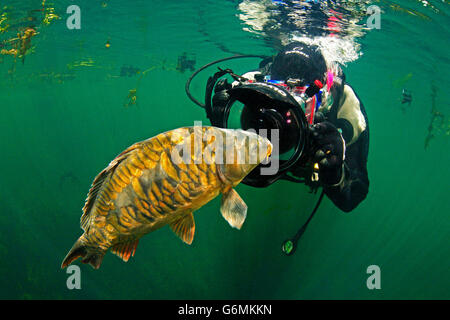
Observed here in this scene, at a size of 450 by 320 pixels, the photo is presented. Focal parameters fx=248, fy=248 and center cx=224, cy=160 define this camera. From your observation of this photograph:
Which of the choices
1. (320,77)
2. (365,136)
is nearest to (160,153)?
(320,77)

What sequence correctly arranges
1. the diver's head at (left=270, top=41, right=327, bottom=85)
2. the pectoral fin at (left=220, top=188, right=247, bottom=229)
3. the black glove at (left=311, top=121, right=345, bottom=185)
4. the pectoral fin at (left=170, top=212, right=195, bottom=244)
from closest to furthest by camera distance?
the pectoral fin at (left=220, top=188, right=247, bottom=229), the pectoral fin at (left=170, top=212, right=195, bottom=244), the black glove at (left=311, top=121, right=345, bottom=185), the diver's head at (left=270, top=41, right=327, bottom=85)

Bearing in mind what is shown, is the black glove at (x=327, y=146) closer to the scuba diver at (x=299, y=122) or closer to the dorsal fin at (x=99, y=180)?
→ the scuba diver at (x=299, y=122)

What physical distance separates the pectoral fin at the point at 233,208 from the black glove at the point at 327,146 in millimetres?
1204

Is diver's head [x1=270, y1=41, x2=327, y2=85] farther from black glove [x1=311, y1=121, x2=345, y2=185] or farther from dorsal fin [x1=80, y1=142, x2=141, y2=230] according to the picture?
dorsal fin [x1=80, y1=142, x2=141, y2=230]

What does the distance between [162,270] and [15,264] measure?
7084mm

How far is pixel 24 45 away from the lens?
13.2m

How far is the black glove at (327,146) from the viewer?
8.16ft

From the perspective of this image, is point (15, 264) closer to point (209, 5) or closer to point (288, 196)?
point (288, 196)

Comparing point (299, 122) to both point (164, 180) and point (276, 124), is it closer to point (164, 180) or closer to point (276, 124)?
point (276, 124)

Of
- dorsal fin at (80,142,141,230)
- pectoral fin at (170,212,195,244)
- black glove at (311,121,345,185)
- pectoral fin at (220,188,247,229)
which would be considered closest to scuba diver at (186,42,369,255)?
black glove at (311,121,345,185)

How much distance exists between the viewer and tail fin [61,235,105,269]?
1.75m
